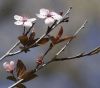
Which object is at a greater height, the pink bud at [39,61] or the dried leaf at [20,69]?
the pink bud at [39,61]

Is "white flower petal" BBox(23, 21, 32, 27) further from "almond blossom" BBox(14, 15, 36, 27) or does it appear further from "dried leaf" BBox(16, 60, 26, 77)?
"dried leaf" BBox(16, 60, 26, 77)

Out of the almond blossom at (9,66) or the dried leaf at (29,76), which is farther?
the almond blossom at (9,66)

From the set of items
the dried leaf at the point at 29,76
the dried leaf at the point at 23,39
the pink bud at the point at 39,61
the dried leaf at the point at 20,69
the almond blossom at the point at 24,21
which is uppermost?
the almond blossom at the point at 24,21

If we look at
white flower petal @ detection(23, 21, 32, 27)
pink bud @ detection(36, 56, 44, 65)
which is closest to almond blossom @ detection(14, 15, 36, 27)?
white flower petal @ detection(23, 21, 32, 27)

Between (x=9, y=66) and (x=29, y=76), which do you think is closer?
(x=29, y=76)

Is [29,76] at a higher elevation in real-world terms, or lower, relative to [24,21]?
lower

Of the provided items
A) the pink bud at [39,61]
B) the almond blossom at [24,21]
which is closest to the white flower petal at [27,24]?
the almond blossom at [24,21]

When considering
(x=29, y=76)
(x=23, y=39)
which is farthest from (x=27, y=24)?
(x=29, y=76)

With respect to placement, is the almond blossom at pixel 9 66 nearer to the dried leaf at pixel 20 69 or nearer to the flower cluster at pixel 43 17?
the dried leaf at pixel 20 69

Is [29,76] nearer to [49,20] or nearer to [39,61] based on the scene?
[39,61]

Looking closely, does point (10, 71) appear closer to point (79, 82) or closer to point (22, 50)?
point (22, 50)

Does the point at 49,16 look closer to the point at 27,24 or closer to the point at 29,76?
the point at 27,24
